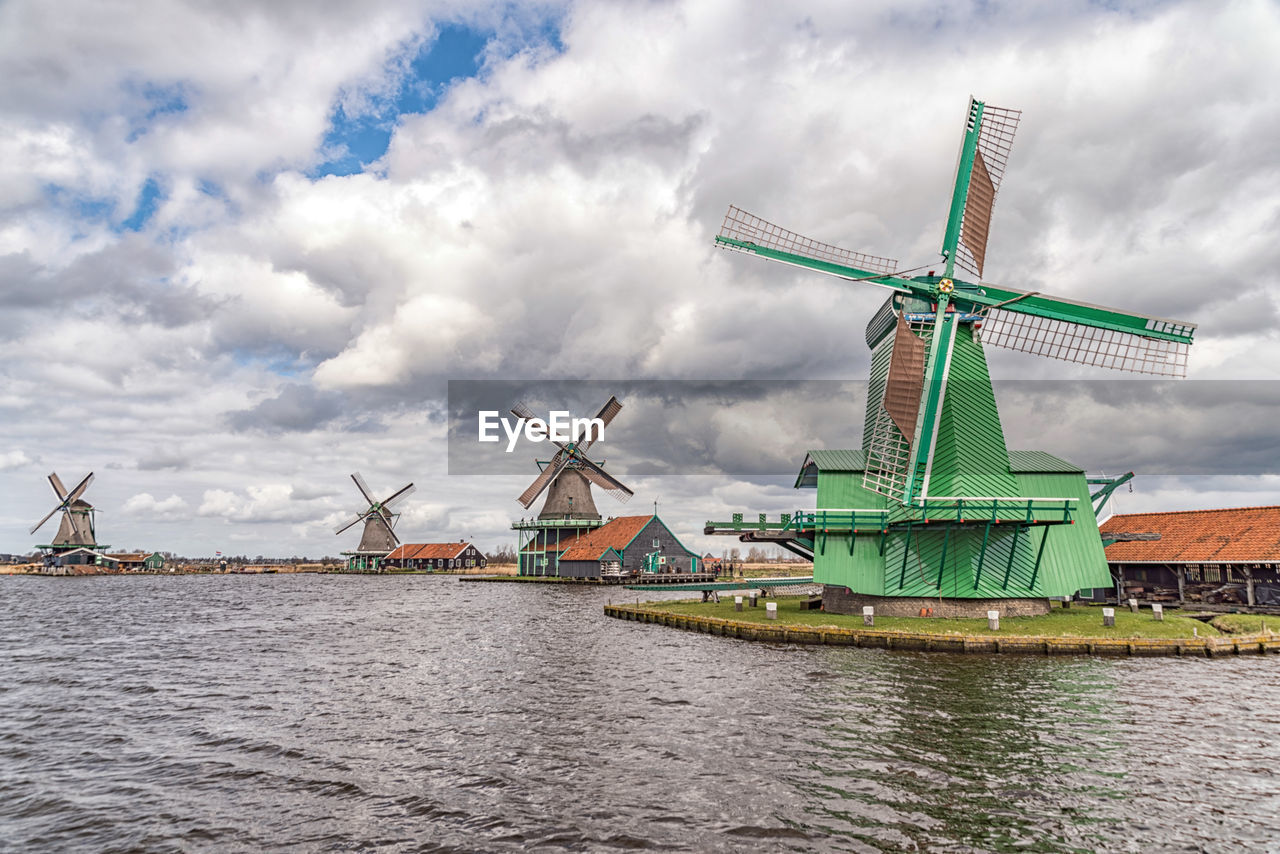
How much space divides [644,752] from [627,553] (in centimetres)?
6256

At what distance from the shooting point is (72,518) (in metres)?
110

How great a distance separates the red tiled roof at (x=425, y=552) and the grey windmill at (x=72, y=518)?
44776 mm

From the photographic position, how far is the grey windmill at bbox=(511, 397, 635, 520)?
257 ft

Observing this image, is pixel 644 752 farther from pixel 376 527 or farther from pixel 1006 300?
pixel 376 527

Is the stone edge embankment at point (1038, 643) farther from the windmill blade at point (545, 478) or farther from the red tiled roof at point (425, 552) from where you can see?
the red tiled roof at point (425, 552)

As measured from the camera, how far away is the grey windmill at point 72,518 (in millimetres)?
109062

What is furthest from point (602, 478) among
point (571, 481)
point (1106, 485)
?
point (1106, 485)

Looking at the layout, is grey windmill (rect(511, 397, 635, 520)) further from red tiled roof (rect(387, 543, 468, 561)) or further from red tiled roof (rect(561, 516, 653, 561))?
red tiled roof (rect(387, 543, 468, 561))

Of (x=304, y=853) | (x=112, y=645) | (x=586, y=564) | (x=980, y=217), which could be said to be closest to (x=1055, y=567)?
(x=980, y=217)

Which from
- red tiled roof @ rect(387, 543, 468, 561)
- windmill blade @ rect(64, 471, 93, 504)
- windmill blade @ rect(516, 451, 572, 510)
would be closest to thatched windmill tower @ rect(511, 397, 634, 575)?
windmill blade @ rect(516, 451, 572, 510)

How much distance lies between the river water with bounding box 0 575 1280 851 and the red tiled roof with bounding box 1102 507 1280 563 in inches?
549

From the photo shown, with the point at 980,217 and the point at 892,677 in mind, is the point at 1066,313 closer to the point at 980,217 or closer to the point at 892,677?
the point at 980,217

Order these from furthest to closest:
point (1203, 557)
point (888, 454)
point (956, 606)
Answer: point (1203, 557) < point (888, 454) < point (956, 606)

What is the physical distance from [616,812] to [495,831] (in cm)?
172
